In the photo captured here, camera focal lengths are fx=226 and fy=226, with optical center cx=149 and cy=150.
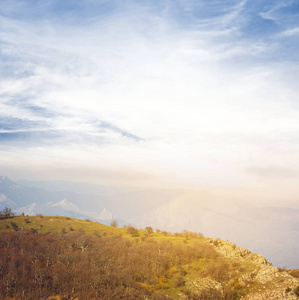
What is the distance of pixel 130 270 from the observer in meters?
59.6

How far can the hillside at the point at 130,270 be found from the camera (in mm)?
49969

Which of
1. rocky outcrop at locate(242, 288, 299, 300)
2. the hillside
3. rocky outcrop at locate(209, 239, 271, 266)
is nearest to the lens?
rocky outcrop at locate(242, 288, 299, 300)

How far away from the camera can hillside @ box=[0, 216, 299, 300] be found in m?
50.0

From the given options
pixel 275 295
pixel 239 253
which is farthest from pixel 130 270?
pixel 275 295

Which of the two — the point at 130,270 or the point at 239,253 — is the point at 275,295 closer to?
the point at 239,253

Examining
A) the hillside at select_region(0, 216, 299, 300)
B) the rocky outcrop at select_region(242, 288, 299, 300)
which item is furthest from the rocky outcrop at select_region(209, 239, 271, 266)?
the rocky outcrop at select_region(242, 288, 299, 300)

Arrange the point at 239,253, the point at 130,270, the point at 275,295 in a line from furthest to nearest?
the point at 239,253
the point at 130,270
the point at 275,295

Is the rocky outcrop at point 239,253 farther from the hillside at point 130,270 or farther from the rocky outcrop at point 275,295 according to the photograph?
the rocky outcrop at point 275,295

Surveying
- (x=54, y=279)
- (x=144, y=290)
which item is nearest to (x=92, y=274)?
(x=54, y=279)

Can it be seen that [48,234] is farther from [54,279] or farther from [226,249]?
[226,249]

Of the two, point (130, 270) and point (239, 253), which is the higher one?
point (239, 253)

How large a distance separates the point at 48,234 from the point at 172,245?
4509 cm

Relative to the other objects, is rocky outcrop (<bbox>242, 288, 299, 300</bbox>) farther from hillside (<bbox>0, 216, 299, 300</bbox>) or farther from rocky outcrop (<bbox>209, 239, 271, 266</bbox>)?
rocky outcrop (<bbox>209, 239, 271, 266</bbox>)

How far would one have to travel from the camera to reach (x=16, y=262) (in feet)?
195
